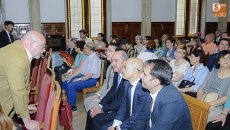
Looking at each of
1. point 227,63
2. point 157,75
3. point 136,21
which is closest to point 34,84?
point 157,75

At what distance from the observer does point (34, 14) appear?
856 centimetres

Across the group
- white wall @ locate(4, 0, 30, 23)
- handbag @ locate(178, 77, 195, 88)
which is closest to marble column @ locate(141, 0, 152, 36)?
white wall @ locate(4, 0, 30, 23)

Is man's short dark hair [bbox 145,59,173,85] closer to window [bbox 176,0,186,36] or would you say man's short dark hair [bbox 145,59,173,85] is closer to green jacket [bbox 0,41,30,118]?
green jacket [bbox 0,41,30,118]

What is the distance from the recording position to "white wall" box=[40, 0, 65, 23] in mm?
8805

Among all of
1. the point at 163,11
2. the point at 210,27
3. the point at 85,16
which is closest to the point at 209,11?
the point at 210,27

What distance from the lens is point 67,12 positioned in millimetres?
9180

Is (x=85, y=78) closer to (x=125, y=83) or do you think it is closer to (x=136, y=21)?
(x=125, y=83)

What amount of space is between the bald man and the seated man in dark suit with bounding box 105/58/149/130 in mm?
848

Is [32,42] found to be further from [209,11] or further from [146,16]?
[209,11]

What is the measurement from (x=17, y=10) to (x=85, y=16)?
241 cm

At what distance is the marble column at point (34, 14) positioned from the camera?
8.49 meters

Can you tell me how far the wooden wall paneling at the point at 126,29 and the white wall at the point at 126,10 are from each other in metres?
0.16

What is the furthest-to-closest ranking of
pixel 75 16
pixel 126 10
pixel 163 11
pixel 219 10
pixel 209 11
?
1. pixel 209 11
2. pixel 219 10
3. pixel 163 11
4. pixel 126 10
5. pixel 75 16

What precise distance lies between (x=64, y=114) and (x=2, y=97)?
0.74m
